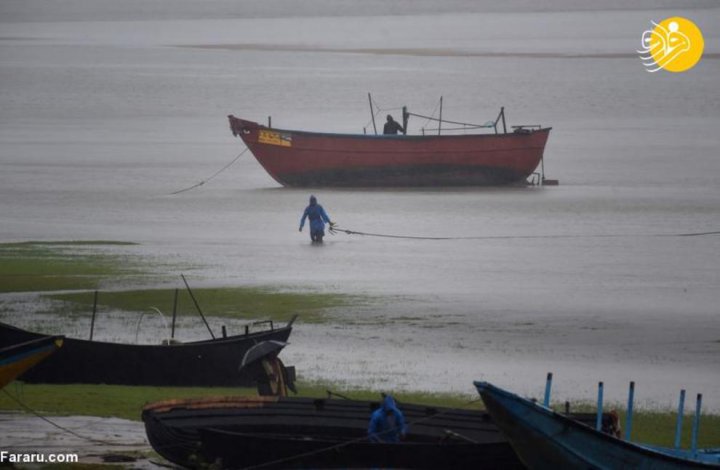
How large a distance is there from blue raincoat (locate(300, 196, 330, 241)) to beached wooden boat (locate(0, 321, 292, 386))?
40.6ft

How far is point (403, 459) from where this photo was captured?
15422mm

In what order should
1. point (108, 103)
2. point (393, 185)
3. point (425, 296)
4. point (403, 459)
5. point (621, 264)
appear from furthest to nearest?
point (108, 103) < point (393, 185) < point (621, 264) < point (425, 296) < point (403, 459)

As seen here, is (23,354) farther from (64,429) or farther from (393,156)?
(393,156)

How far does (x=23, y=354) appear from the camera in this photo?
55.6 feet

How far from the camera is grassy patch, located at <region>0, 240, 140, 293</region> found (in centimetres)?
2764

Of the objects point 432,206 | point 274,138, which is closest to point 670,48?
point 274,138

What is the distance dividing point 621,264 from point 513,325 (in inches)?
271

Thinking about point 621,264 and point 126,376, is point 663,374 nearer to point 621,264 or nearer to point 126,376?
point 126,376

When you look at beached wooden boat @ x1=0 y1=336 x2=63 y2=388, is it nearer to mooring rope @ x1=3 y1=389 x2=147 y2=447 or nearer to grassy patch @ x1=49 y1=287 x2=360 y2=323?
mooring rope @ x1=3 y1=389 x2=147 y2=447

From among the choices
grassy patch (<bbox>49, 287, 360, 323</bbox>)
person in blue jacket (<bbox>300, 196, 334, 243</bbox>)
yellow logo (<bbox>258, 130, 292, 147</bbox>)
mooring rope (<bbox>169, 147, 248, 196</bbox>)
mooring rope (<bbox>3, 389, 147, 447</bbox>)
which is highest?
yellow logo (<bbox>258, 130, 292, 147</bbox>)

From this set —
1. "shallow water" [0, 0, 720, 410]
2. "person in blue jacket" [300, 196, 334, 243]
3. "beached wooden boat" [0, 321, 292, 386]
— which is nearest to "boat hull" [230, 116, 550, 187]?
"shallow water" [0, 0, 720, 410]

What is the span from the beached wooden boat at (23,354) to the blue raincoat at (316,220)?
15716 millimetres

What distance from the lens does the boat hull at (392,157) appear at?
144ft

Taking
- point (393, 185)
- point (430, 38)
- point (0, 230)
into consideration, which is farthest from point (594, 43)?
point (0, 230)
